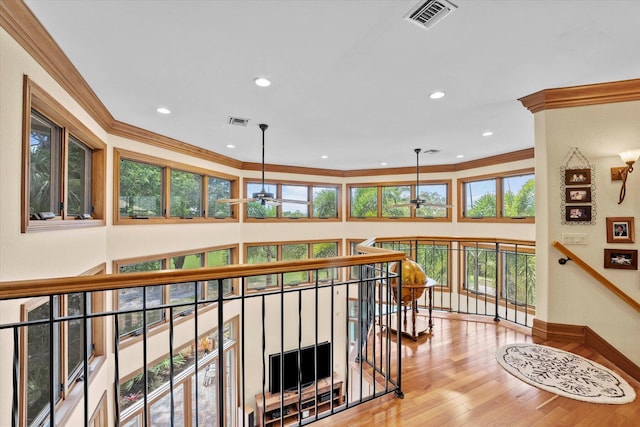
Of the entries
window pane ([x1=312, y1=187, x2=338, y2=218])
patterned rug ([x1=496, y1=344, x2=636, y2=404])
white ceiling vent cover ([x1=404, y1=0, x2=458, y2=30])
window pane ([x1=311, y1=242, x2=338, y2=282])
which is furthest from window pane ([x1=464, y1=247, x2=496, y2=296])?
white ceiling vent cover ([x1=404, y1=0, x2=458, y2=30])

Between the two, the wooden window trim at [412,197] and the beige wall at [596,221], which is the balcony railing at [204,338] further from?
the wooden window trim at [412,197]

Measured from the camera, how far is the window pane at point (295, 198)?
24.8ft

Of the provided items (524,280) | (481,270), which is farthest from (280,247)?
(524,280)

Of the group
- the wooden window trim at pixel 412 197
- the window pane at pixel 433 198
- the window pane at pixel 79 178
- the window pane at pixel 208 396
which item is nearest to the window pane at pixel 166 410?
the window pane at pixel 208 396

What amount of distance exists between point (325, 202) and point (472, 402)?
6148mm

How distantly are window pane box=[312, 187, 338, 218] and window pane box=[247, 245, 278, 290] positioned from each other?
58.6 inches

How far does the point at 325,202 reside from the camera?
8.02 m

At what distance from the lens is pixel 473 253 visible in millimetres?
6316

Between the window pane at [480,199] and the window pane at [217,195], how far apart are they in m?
5.56

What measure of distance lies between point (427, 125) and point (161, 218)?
444cm

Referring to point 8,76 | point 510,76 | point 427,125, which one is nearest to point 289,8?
point 8,76

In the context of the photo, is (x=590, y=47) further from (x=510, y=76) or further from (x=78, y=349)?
(x=78, y=349)

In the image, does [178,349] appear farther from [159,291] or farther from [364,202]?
[364,202]

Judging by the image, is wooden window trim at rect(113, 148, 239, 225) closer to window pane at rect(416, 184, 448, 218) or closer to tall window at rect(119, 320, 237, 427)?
tall window at rect(119, 320, 237, 427)
